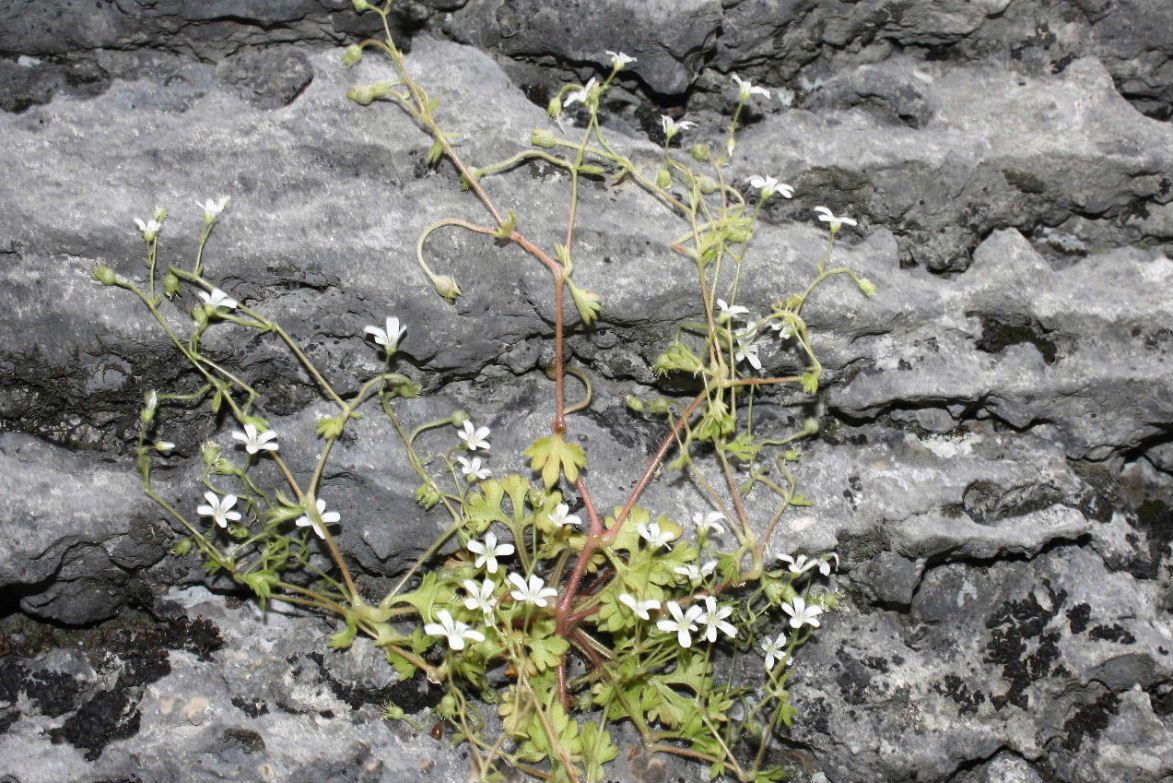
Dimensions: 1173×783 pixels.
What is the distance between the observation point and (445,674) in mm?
3504

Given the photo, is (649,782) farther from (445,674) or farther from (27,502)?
(27,502)

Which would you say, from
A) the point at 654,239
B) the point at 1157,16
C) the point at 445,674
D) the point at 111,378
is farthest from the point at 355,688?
the point at 1157,16

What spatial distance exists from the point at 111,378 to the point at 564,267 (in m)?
1.57

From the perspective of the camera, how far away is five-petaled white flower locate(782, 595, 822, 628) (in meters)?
3.54

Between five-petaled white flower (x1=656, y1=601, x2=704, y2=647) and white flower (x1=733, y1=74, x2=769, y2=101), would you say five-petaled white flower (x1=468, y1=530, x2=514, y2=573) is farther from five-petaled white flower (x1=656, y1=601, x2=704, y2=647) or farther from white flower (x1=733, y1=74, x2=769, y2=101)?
white flower (x1=733, y1=74, x2=769, y2=101)

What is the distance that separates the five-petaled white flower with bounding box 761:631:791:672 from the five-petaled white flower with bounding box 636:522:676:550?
524mm

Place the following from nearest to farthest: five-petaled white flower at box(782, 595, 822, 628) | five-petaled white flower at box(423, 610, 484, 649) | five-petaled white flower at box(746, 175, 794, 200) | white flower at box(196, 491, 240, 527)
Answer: five-petaled white flower at box(423, 610, 484, 649)
white flower at box(196, 491, 240, 527)
five-petaled white flower at box(782, 595, 822, 628)
five-petaled white flower at box(746, 175, 794, 200)

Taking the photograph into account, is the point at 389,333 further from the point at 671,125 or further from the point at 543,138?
the point at 671,125

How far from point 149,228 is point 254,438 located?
754 millimetres

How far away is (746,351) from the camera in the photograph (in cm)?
366

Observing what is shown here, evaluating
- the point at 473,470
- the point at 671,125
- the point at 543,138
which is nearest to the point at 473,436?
the point at 473,470

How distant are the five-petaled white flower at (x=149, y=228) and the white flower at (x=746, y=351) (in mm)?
1973

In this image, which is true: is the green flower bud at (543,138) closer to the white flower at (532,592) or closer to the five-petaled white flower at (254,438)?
the five-petaled white flower at (254,438)

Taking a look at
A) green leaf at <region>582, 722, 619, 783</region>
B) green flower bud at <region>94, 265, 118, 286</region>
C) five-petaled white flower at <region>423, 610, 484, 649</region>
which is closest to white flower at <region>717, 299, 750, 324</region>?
five-petaled white flower at <region>423, 610, 484, 649</region>
